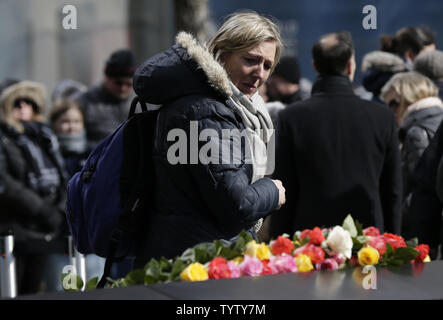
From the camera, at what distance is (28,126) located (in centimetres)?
730

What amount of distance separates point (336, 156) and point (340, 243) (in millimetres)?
1820

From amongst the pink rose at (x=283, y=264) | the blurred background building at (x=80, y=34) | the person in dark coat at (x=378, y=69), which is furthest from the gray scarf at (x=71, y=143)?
the pink rose at (x=283, y=264)

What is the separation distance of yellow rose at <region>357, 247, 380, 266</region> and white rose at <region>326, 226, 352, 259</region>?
0.09 metres

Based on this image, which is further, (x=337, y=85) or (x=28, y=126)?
(x=28, y=126)

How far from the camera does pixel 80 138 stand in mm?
7770

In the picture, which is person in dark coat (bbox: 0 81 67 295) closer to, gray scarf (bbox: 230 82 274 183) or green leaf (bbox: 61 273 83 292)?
gray scarf (bbox: 230 82 274 183)

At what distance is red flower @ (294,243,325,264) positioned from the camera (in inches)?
126

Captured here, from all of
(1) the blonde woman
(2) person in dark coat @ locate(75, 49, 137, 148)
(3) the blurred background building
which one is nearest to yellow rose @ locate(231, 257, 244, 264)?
(1) the blonde woman

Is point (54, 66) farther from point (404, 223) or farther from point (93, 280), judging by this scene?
point (93, 280)

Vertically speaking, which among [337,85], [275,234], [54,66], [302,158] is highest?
[54,66]

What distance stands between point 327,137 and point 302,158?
0.57 ft

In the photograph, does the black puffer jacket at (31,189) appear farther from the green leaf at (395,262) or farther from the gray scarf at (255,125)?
the green leaf at (395,262)
